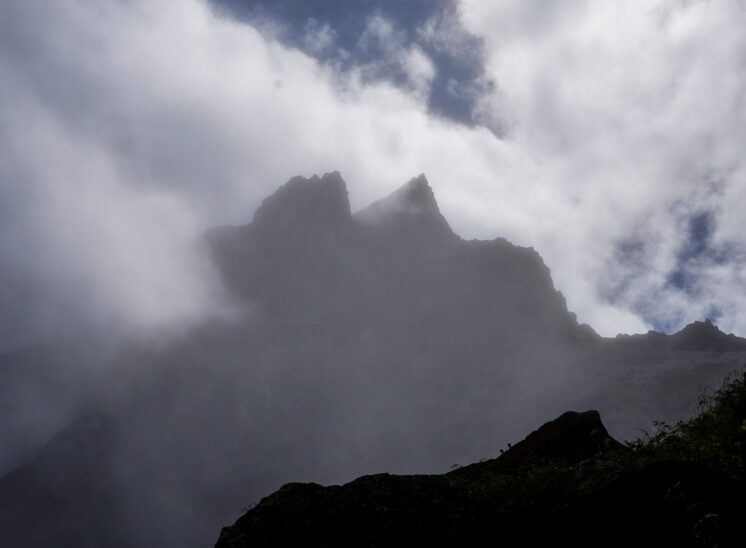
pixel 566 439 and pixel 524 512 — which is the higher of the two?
pixel 566 439

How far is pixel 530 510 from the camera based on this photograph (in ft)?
21.5

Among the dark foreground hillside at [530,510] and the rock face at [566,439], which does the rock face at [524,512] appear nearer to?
the dark foreground hillside at [530,510]

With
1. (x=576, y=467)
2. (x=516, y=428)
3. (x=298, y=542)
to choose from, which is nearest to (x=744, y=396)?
(x=576, y=467)

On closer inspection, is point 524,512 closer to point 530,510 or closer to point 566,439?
point 530,510

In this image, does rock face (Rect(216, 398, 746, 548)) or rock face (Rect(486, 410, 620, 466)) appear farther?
rock face (Rect(486, 410, 620, 466))

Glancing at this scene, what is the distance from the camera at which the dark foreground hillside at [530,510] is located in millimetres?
5695

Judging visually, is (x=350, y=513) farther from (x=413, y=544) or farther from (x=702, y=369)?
(x=702, y=369)

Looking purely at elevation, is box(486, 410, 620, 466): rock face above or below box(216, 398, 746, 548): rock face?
above

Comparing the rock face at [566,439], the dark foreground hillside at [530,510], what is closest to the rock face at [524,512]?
the dark foreground hillside at [530,510]

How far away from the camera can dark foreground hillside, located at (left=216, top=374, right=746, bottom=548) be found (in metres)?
5.70

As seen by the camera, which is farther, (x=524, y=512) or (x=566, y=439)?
(x=566, y=439)

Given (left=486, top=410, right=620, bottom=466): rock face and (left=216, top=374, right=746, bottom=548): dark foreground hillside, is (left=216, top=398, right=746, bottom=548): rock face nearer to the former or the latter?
(left=216, top=374, right=746, bottom=548): dark foreground hillside

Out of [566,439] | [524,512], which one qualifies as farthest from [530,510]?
[566,439]

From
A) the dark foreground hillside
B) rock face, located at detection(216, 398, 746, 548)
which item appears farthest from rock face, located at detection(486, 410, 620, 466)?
rock face, located at detection(216, 398, 746, 548)
